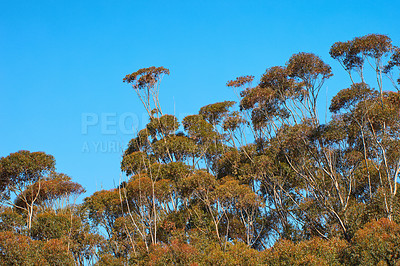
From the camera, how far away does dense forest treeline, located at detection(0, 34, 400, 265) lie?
22.7 meters

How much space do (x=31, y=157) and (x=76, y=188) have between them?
461cm

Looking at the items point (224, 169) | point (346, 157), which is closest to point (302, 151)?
point (346, 157)

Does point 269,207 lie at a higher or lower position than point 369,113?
lower

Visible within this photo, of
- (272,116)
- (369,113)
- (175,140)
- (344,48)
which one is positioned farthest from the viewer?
(175,140)

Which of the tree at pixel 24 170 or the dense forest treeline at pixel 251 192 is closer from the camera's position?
the dense forest treeline at pixel 251 192

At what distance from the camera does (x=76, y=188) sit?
36.5 meters

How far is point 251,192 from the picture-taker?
1070 inches

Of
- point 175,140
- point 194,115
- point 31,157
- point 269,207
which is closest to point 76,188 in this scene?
point 31,157

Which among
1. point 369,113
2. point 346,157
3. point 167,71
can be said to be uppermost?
point 167,71

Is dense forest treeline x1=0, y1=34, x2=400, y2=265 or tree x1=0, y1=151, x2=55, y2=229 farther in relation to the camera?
tree x1=0, y1=151, x2=55, y2=229

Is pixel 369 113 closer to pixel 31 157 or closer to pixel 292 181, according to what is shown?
pixel 292 181

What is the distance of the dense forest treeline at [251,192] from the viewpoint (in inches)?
895

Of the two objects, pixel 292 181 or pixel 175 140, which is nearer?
pixel 292 181

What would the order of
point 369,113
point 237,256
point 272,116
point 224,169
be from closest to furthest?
point 237,256
point 369,113
point 272,116
point 224,169
